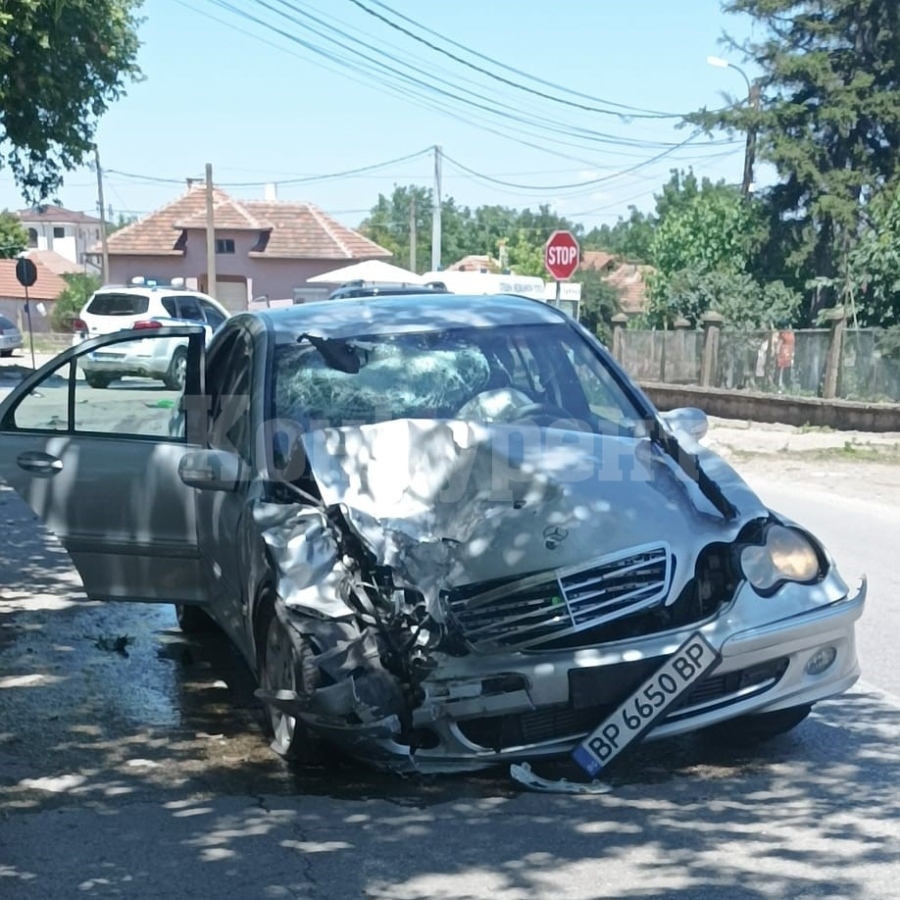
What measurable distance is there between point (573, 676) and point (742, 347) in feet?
61.8

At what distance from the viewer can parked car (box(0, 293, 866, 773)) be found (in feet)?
15.2

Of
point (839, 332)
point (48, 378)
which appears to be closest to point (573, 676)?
point (48, 378)

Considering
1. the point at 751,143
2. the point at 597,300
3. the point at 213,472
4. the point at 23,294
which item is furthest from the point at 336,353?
the point at 23,294

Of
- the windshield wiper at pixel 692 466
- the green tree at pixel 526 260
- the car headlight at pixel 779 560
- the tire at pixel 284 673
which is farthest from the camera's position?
Answer: the green tree at pixel 526 260

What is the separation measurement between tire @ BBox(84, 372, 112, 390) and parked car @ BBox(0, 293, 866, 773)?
1.41 ft

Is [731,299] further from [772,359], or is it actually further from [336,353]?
[336,353]

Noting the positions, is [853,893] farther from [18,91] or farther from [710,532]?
[18,91]

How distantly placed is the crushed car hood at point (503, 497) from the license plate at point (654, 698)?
0.82 ft

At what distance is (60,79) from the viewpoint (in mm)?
22172

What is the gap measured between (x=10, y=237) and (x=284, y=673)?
7100 centimetres

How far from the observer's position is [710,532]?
4.95 metres

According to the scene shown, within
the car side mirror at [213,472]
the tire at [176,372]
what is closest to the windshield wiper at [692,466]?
the car side mirror at [213,472]

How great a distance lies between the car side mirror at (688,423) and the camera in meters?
6.13

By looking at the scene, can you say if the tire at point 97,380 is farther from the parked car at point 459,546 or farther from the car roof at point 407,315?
the car roof at point 407,315
